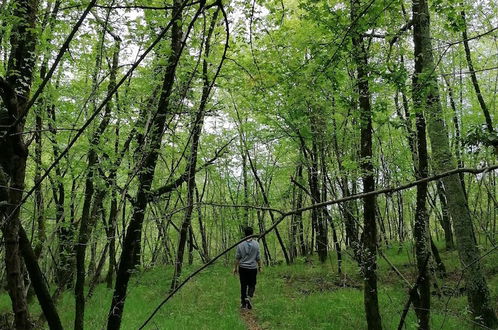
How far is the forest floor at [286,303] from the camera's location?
25.0ft

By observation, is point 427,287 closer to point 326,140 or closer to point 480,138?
point 480,138

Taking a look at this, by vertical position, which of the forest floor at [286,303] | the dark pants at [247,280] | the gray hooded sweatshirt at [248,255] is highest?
the gray hooded sweatshirt at [248,255]

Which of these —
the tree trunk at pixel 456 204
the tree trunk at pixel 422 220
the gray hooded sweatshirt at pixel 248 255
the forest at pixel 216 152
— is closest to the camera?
the forest at pixel 216 152

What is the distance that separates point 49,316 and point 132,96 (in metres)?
5.04

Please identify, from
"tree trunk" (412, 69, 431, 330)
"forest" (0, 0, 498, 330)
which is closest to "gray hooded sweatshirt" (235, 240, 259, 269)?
"forest" (0, 0, 498, 330)

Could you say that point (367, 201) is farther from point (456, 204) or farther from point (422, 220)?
point (456, 204)

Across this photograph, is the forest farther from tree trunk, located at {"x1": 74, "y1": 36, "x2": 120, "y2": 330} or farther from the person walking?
the person walking

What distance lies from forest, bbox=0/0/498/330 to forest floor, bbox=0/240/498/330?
0.08 meters

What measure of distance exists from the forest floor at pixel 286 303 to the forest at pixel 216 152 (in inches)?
3.2

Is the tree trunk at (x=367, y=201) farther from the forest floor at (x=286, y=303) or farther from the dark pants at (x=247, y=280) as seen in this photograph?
the dark pants at (x=247, y=280)

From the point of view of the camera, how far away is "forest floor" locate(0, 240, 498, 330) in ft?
25.0

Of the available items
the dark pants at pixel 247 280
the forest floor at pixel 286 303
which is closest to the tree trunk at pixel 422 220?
the forest floor at pixel 286 303

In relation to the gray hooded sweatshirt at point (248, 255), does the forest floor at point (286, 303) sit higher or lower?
lower

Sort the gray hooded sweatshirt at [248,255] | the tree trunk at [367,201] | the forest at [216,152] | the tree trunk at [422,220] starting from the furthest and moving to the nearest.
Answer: the gray hooded sweatshirt at [248,255] < the tree trunk at [367,201] < the tree trunk at [422,220] < the forest at [216,152]
